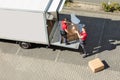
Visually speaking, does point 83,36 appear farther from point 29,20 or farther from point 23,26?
point 23,26

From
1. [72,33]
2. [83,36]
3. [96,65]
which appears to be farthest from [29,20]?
[96,65]

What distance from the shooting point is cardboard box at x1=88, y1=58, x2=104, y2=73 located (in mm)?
15422

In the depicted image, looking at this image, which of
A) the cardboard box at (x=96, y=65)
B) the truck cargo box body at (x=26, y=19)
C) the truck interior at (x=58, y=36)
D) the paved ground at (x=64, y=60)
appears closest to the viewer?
the truck cargo box body at (x=26, y=19)

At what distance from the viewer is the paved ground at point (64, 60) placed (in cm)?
1555

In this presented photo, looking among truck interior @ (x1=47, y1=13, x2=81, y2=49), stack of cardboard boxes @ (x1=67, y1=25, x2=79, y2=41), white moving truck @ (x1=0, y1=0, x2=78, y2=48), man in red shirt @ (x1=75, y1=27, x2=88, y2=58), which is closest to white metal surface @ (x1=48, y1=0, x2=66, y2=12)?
white moving truck @ (x1=0, y1=0, x2=78, y2=48)

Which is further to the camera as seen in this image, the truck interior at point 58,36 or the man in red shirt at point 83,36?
the truck interior at point 58,36

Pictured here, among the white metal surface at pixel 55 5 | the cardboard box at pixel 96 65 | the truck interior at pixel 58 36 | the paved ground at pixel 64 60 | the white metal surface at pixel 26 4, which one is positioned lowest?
the paved ground at pixel 64 60

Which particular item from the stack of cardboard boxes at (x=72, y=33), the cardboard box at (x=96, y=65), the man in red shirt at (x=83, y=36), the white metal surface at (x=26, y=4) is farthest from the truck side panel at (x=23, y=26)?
the cardboard box at (x=96, y=65)

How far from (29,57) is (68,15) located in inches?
169

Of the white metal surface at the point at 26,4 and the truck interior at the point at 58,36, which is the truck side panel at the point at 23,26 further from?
the truck interior at the point at 58,36

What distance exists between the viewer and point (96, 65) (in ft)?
50.8

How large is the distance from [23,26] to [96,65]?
14.5ft

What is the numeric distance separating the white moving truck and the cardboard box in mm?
1325

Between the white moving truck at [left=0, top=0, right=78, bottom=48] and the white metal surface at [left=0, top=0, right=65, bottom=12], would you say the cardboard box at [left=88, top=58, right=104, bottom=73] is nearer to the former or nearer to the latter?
the white moving truck at [left=0, top=0, right=78, bottom=48]
